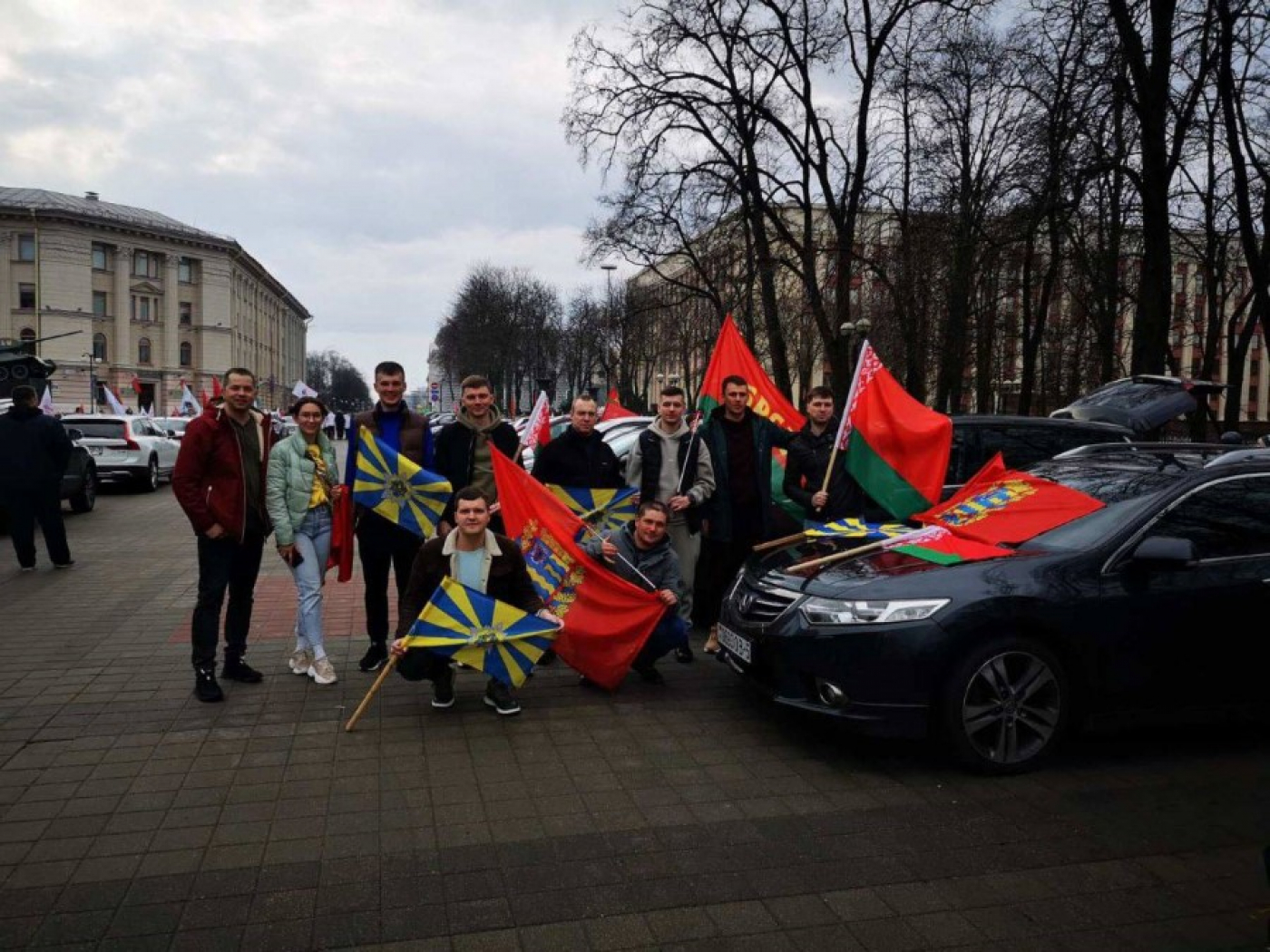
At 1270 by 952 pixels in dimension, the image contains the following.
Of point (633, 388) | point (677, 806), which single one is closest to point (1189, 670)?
point (677, 806)

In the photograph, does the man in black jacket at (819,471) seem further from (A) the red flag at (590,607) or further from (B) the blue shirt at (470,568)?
→ (B) the blue shirt at (470,568)

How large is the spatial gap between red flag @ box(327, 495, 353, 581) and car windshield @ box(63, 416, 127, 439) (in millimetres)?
16701

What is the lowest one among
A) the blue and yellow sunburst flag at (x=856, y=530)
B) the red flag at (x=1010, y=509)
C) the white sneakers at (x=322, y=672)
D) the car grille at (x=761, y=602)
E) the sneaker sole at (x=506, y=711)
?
the sneaker sole at (x=506, y=711)

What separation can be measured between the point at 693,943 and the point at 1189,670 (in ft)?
10.4

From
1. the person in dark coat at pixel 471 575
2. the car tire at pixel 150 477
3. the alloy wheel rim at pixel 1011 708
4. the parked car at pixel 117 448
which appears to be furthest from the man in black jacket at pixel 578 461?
the car tire at pixel 150 477

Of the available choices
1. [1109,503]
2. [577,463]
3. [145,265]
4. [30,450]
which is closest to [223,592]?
[577,463]

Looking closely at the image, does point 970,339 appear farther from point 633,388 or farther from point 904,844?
point 633,388

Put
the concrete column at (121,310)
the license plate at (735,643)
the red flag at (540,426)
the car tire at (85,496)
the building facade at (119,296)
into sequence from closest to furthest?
1. the license plate at (735,643)
2. the red flag at (540,426)
3. the car tire at (85,496)
4. the building facade at (119,296)
5. the concrete column at (121,310)

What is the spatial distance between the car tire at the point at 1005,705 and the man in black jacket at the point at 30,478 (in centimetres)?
1024

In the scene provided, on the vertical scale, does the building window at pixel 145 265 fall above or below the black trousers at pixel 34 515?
above

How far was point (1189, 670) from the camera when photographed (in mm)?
4930

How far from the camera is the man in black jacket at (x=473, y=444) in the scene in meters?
6.71

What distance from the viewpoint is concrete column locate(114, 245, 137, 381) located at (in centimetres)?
8525

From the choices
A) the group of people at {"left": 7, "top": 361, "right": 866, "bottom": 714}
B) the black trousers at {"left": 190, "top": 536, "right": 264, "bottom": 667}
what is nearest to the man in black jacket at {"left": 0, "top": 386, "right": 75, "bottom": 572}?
the group of people at {"left": 7, "top": 361, "right": 866, "bottom": 714}
